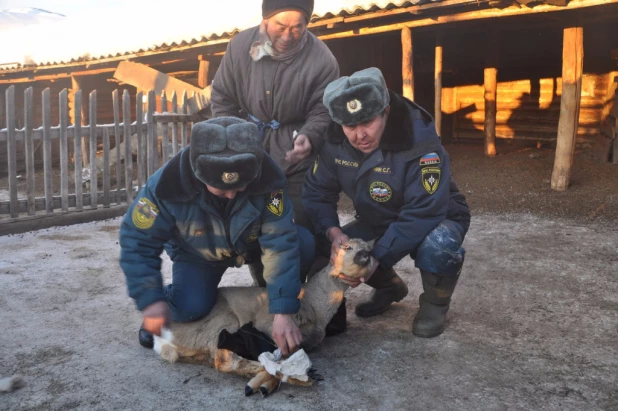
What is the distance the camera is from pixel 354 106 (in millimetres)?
3256

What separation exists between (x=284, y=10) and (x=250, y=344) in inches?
77.5

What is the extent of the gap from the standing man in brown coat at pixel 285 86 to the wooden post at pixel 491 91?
25.0 feet

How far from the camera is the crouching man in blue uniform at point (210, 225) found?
280 cm

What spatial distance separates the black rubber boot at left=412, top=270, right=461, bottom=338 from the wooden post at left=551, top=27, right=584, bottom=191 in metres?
5.92

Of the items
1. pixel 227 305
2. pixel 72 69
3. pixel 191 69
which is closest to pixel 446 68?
pixel 191 69

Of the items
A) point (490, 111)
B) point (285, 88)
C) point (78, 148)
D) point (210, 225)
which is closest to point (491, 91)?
point (490, 111)

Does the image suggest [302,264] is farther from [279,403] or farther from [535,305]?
[535,305]

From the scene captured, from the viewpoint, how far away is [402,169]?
136 inches

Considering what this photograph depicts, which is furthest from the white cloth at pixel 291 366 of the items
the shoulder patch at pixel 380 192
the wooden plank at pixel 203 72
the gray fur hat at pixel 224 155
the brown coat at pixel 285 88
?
the wooden plank at pixel 203 72

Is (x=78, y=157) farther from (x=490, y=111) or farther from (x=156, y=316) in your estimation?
(x=490, y=111)

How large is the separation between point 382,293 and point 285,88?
4.82 feet

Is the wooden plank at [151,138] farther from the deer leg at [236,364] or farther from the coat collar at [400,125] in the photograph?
the deer leg at [236,364]

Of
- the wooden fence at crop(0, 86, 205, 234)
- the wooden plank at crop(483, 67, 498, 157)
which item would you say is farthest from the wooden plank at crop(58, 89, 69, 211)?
the wooden plank at crop(483, 67, 498, 157)

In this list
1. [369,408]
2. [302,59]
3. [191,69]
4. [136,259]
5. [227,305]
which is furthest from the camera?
[191,69]
